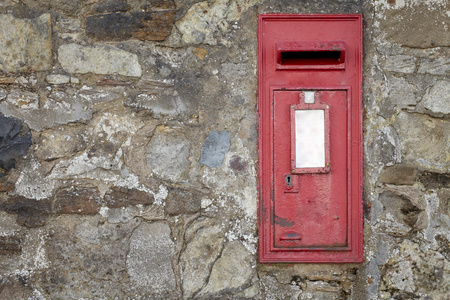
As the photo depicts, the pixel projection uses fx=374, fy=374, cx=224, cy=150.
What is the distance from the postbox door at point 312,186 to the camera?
6.70 feet

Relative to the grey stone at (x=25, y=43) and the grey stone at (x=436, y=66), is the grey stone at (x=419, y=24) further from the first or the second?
the grey stone at (x=25, y=43)

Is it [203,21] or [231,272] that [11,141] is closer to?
[203,21]

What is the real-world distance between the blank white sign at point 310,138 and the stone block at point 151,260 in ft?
2.80

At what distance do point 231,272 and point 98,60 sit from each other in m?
1.40

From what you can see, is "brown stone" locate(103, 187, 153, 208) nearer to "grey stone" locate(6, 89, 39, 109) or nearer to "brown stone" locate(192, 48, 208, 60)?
"grey stone" locate(6, 89, 39, 109)

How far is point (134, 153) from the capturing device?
6.89 ft

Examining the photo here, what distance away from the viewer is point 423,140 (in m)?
2.07

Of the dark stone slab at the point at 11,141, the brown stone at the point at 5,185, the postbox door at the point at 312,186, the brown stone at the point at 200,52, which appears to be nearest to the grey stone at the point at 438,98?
the postbox door at the point at 312,186

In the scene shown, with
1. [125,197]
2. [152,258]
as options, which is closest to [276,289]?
[152,258]

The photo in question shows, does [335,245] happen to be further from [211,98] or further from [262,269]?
[211,98]

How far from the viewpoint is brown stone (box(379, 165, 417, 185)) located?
81.7 inches

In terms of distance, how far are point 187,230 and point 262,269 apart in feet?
1.57

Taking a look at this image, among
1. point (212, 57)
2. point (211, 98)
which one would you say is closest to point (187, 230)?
point (211, 98)

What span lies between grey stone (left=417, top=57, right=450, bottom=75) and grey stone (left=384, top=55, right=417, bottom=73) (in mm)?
46
